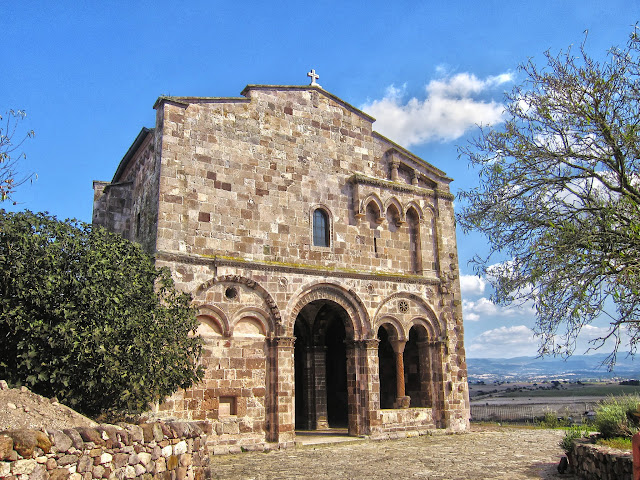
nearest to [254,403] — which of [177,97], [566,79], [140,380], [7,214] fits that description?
[140,380]

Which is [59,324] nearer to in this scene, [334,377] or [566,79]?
[566,79]

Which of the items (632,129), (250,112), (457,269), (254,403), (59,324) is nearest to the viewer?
(632,129)

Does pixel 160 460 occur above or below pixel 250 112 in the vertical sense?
below

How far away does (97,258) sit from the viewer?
10.8m

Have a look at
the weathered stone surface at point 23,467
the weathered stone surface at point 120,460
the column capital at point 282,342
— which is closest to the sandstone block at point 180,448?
the weathered stone surface at point 120,460

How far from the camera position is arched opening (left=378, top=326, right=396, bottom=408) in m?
20.4

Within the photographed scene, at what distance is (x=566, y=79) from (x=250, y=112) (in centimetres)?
996

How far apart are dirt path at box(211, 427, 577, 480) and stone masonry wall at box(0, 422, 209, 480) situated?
1.43 metres

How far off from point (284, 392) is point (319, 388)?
14.0 feet

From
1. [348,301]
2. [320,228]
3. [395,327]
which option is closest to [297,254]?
[320,228]

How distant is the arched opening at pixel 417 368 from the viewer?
18828 millimetres

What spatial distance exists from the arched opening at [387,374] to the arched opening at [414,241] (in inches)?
106

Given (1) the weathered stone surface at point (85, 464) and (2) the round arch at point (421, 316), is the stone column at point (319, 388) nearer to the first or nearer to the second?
(2) the round arch at point (421, 316)

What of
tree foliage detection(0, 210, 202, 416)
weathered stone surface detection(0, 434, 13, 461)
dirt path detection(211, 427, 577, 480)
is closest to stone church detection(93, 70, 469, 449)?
dirt path detection(211, 427, 577, 480)
